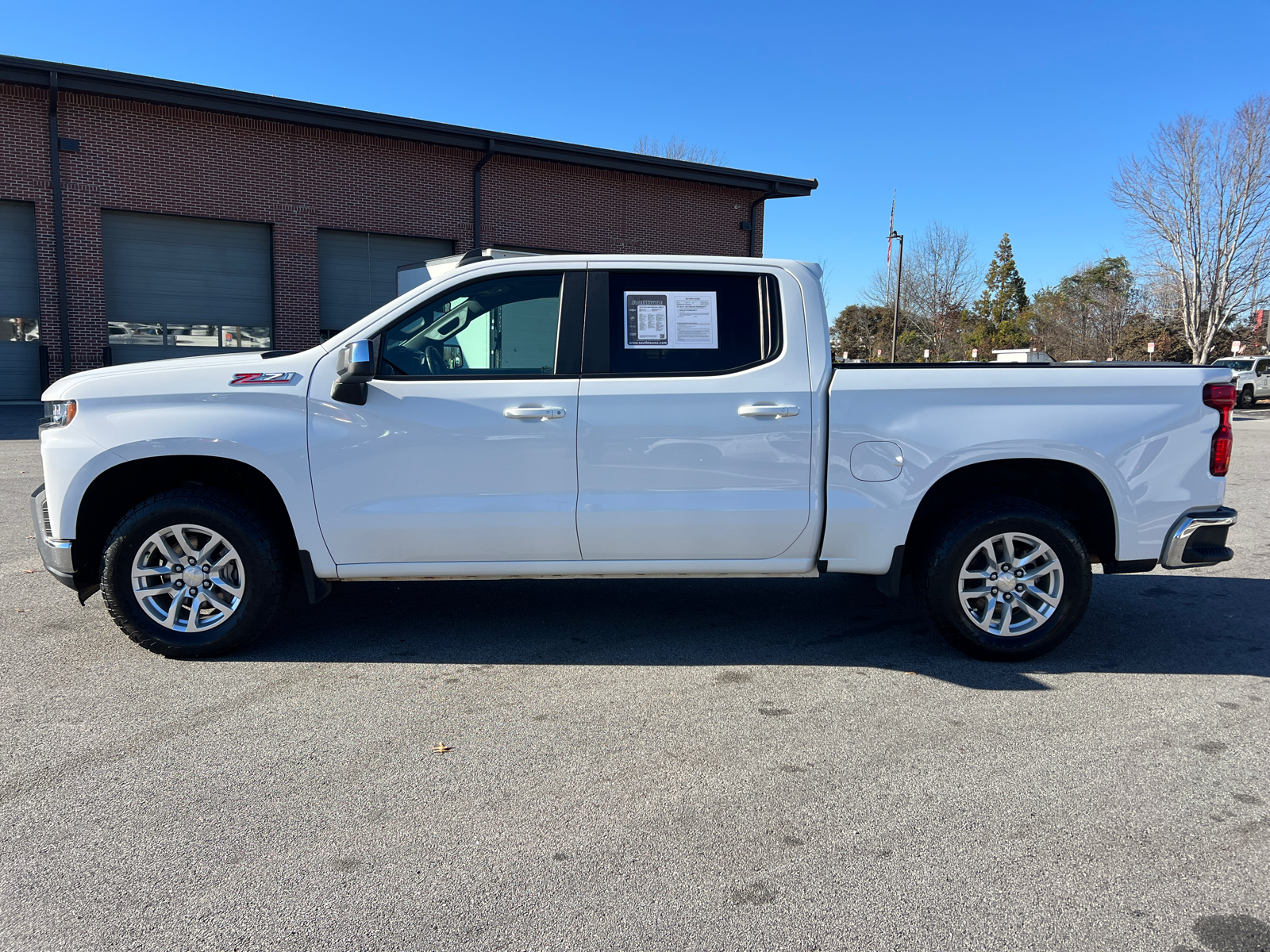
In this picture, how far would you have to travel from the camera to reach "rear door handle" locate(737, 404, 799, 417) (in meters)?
4.44

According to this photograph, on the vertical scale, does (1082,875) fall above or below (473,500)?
below

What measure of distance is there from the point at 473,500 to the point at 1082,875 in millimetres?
2940

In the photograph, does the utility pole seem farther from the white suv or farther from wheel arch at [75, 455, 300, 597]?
wheel arch at [75, 455, 300, 597]

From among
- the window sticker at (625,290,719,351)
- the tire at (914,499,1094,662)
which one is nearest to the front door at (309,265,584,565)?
the window sticker at (625,290,719,351)

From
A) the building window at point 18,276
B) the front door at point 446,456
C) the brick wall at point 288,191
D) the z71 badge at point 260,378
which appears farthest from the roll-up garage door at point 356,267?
the front door at point 446,456

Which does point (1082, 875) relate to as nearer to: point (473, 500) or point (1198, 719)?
point (1198, 719)

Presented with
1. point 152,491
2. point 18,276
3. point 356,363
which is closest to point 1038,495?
point 356,363

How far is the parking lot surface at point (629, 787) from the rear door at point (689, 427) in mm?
672

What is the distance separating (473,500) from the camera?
4.46 m

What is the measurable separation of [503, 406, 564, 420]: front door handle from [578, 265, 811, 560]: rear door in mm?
122

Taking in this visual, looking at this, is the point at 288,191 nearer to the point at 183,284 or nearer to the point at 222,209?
the point at 222,209

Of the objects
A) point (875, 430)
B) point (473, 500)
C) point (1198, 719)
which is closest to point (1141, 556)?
point (1198, 719)

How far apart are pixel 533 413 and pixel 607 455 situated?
41cm

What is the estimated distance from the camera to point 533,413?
4406 mm
